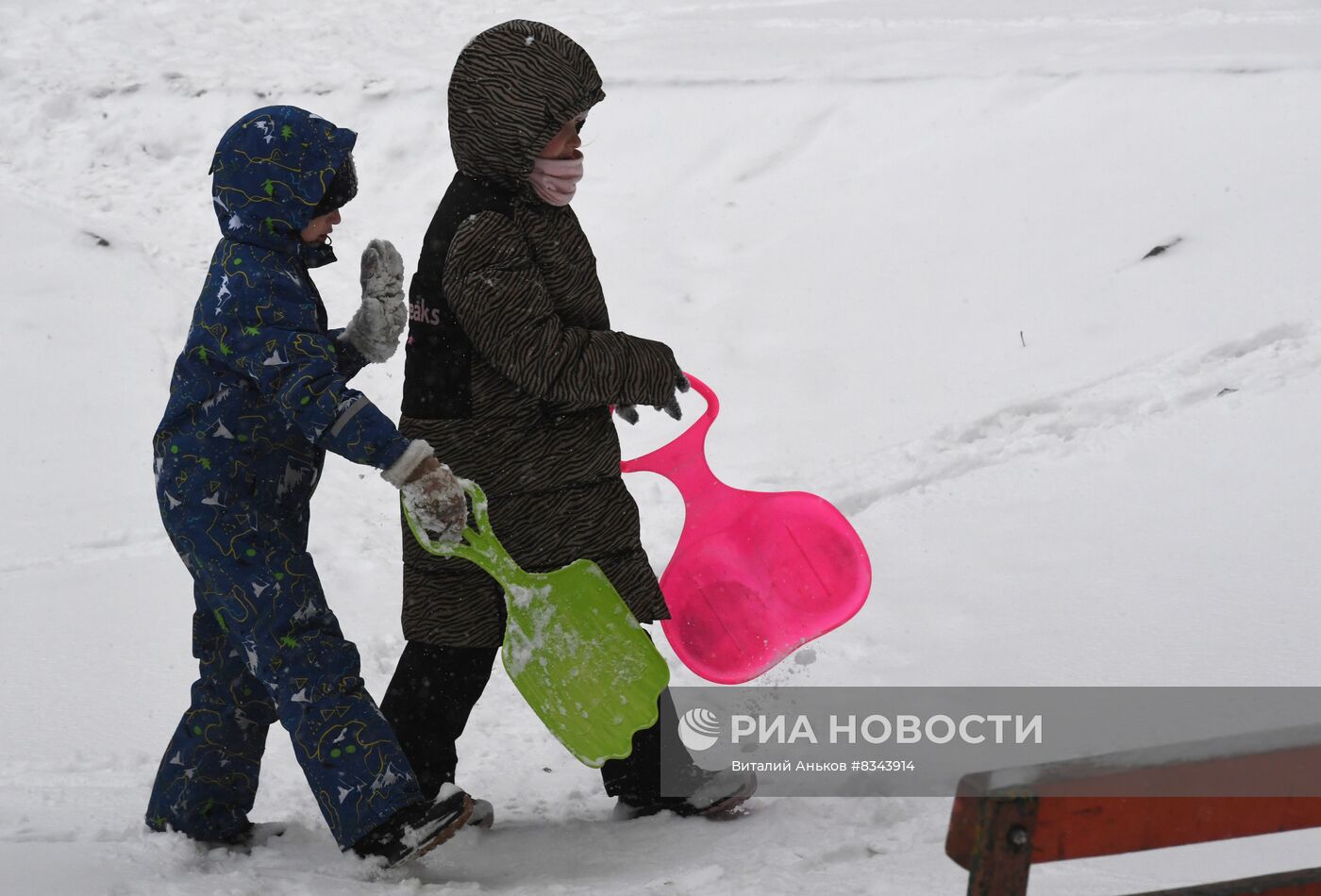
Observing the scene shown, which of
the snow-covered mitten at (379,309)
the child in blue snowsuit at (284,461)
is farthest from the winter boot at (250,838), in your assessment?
the snow-covered mitten at (379,309)

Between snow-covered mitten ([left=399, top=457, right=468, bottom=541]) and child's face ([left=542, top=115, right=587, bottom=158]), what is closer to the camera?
snow-covered mitten ([left=399, top=457, right=468, bottom=541])

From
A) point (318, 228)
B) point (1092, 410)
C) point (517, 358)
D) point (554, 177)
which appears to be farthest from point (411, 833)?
point (1092, 410)

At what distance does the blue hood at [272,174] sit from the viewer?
2.18 meters

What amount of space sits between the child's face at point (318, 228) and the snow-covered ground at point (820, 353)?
3.66 ft

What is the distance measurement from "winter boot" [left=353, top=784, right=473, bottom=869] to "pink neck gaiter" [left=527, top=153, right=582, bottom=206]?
3.58 ft

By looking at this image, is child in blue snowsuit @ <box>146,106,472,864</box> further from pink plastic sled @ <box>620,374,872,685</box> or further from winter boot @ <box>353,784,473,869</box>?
pink plastic sled @ <box>620,374,872,685</box>

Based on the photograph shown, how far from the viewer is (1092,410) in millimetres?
4328

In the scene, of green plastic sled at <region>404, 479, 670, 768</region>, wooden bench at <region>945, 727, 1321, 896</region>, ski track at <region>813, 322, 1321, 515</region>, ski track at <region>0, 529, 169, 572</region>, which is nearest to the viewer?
wooden bench at <region>945, 727, 1321, 896</region>

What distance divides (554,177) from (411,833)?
46.4 inches

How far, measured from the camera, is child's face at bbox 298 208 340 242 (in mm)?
2274

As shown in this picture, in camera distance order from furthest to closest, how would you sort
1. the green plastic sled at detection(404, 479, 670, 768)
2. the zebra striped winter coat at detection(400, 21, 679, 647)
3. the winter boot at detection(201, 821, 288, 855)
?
the winter boot at detection(201, 821, 288, 855) → the green plastic sled at detection(404, 479, 670, 768) → the zebra striped winter coat at detection(400, 21, 679, 647)

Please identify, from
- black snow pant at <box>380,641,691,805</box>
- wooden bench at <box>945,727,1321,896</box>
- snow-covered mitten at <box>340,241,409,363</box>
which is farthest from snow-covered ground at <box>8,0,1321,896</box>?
snow-covered mitten at <box>340,241,409,363</box>

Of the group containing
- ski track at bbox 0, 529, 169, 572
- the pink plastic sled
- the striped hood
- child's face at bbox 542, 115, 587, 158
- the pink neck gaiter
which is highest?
the striped hood

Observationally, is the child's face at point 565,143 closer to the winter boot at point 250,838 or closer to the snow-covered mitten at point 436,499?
the snow-covered mitten at point 436,499
